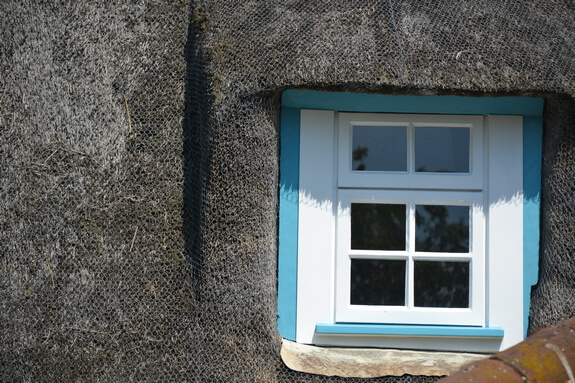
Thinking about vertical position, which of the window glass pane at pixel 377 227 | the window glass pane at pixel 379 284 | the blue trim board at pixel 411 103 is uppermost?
the blue trim board at pixel 411 103

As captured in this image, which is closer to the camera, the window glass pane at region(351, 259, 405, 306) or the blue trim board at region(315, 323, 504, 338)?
the blue trim board at region(315, 323, 504, 338)

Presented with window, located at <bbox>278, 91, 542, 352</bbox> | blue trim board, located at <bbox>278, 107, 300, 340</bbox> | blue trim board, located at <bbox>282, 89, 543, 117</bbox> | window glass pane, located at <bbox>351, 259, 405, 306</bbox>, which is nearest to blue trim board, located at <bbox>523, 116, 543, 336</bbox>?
window, located at <bbox>278, 91, 542, 352</bbox>

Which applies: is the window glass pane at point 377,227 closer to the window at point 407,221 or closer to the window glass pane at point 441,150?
the window at point 407,221

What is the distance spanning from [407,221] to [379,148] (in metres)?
0.31

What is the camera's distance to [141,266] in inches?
101

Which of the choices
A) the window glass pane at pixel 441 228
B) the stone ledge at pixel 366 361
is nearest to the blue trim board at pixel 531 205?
the window glass pane at pixel 441 228

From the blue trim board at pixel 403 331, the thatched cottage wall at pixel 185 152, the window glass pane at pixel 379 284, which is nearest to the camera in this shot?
the thatched cottage wall at pixel 185 152

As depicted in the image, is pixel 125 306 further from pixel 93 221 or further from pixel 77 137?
pixel 77 137

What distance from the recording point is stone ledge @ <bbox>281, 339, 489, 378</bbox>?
258cm

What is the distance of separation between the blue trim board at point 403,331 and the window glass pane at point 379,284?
5.3 inches

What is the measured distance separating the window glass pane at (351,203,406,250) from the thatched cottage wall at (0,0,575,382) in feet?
1.15

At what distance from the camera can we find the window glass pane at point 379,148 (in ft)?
9.11

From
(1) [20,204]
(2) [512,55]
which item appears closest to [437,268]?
(2) [512,55]

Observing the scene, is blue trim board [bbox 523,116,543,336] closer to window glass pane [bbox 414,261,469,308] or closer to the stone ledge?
window glass pane [bbox 414,261,469,308]
